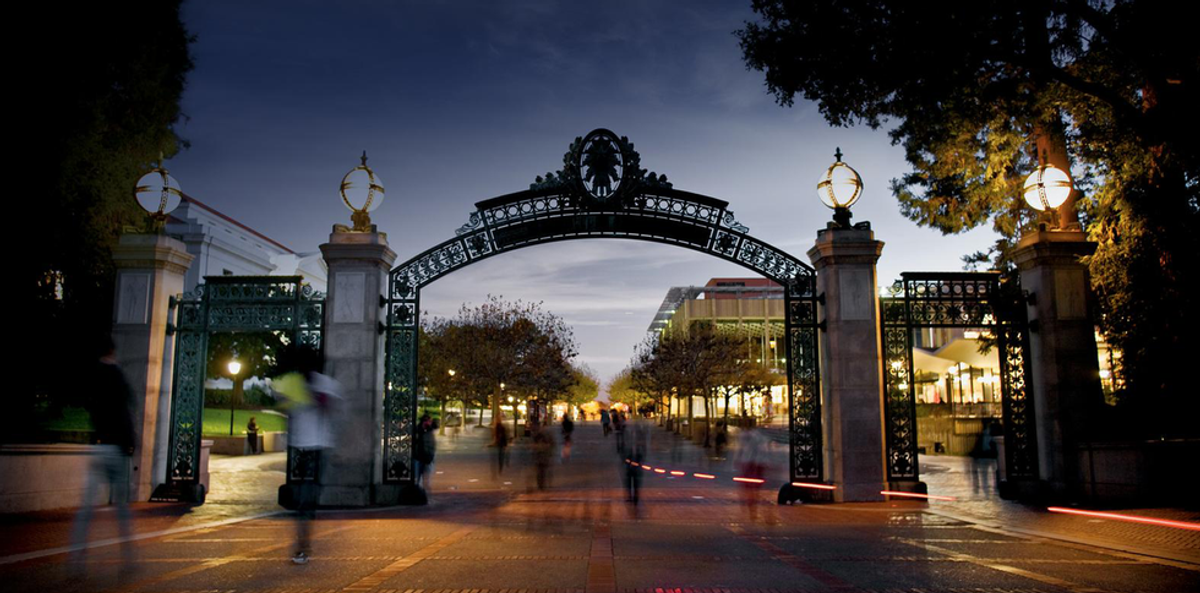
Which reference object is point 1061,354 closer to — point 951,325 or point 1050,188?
point 951,325

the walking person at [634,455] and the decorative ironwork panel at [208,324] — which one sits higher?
the decorative ironwork panel at [208,324]

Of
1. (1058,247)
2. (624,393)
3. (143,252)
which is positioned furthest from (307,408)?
(624,393)

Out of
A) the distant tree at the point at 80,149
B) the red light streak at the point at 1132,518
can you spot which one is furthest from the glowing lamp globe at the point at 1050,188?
the distant tree at the point at 80,149

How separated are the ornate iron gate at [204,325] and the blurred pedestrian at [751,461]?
23.4 feet

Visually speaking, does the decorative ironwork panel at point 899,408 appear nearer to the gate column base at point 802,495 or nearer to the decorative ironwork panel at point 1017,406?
the gate column base at point 802,495

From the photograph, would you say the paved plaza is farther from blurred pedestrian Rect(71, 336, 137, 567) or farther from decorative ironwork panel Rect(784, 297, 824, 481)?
decorative ironwork panel Rect(784, 297, 824, 481)

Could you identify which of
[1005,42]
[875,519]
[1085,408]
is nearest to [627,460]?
[875,519]

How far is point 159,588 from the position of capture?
21.7ft

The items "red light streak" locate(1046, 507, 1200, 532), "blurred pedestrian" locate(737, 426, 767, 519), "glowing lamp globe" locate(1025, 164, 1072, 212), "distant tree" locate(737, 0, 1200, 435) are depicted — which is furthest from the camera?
"glowing lamp globe" locate(1025, 164, 1072, 212)

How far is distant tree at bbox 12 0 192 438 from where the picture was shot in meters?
15.8

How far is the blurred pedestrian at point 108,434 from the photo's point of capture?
23.6ft

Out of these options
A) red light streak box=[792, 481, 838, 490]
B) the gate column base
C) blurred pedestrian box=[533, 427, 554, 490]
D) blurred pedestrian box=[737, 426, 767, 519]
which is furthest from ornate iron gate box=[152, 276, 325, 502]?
red light streak box=[792, 481, 838, 490]

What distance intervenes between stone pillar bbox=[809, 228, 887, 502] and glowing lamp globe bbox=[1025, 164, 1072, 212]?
2.61 metres

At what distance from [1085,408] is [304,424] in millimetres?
11577
